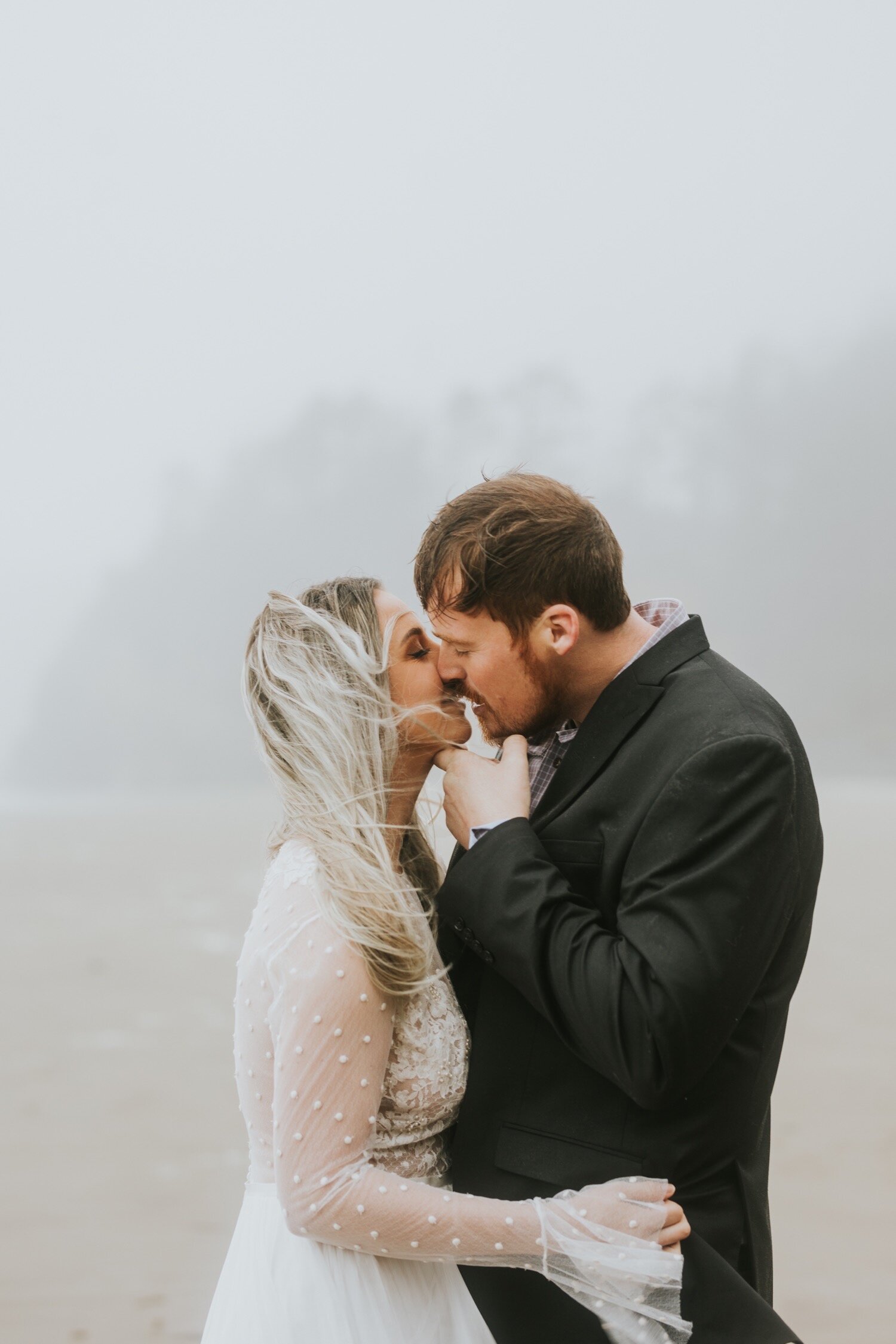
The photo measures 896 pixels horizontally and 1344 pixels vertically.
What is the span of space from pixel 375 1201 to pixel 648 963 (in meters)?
0.46

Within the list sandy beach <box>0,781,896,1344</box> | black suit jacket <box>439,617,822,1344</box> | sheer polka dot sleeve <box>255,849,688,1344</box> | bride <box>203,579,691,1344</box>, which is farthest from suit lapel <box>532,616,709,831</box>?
sandy beach <box>0,781,896,1344</box>

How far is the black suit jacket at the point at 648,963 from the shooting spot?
1509 millimetres

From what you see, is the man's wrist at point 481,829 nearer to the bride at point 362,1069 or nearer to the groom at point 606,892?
the groom at point 606,892

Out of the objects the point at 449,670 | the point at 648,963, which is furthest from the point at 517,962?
the point at 449,670

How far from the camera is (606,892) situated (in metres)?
1.64

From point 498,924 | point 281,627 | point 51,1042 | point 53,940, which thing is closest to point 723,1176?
point 498,924

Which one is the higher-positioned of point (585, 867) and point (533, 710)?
point (533, 710)

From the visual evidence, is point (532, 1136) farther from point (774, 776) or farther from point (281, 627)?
point (281, 627)

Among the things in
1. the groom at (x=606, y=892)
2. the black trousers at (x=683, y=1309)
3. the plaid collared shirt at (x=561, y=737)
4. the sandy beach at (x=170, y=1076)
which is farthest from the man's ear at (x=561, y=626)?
the sandy beach at (x=170, y=1076)

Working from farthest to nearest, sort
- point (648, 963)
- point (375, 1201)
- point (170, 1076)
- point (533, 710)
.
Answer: point (170, 1076)
point (533, 710)
point (375, 1201)
point (648, 963)

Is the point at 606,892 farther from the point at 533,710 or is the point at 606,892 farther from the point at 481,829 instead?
the point at 533,710

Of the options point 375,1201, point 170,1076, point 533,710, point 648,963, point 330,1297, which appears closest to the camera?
point 648,963

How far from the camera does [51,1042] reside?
37.4 ft

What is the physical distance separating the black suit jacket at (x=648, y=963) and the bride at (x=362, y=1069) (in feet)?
0.19
